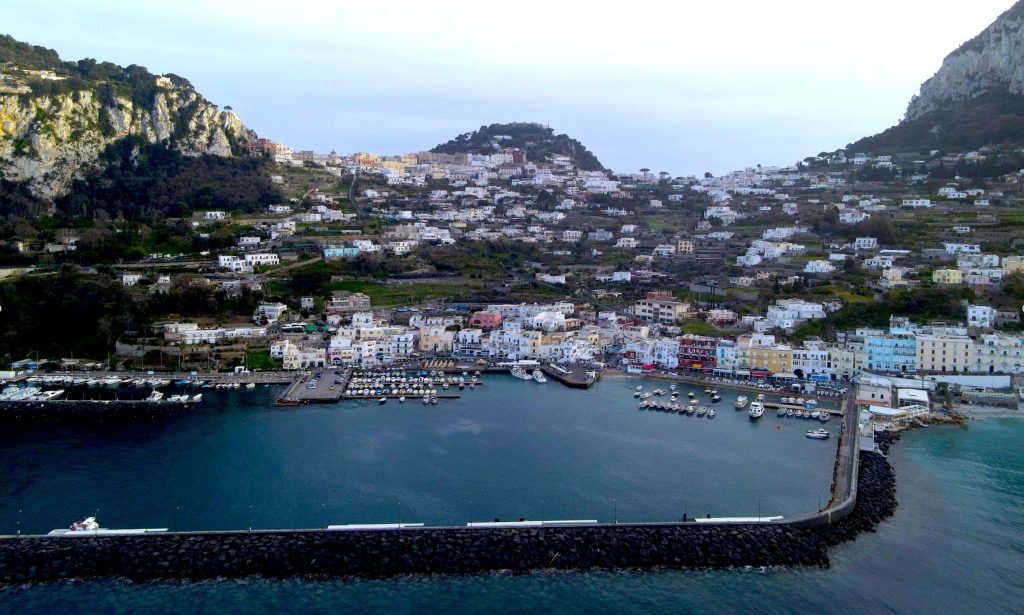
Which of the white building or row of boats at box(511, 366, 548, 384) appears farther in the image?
the white building

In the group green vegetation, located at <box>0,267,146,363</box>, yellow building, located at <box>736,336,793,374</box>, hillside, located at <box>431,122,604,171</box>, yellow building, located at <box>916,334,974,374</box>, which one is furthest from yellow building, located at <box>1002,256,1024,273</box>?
hillside, located at <box>431,122,604,171</box>

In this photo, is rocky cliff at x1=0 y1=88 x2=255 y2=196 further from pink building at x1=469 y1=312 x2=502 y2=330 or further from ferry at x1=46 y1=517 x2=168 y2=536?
ferry at x1=46 y1=517 x2=168 y2=536

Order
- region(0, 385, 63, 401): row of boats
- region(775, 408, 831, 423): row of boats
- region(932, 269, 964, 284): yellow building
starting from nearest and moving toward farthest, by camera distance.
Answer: region(775, 408, 831, 423): row of boats, region(0, 385, 63, 401): row of boats, region(932, 269, 964, 284): yellow building

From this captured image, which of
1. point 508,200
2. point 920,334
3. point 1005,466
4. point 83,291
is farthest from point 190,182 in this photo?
point 1005,466

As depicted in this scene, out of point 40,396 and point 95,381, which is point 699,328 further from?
point 40,396

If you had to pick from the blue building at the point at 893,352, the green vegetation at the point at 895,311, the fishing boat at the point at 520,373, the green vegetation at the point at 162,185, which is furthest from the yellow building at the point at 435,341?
the green vegetation at the point at 162,185

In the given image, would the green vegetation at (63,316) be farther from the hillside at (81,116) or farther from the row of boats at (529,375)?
the row of boats at (529,375)

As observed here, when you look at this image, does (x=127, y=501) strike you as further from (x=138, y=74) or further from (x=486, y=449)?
(x=138, y=74)
